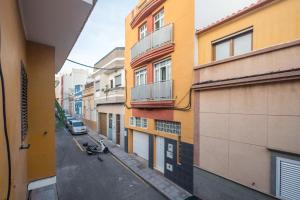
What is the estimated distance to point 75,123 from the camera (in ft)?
74.7

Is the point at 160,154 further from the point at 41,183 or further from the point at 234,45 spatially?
the point at 234,45

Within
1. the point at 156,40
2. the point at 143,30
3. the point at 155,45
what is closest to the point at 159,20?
the point at 156,40

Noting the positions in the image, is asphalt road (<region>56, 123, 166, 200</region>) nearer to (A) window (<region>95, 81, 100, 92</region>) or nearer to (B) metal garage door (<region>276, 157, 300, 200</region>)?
(B) metal garage door (<region>276, 157, 300, 200</region>)

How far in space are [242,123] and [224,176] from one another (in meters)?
2.11

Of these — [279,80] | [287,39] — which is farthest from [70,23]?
[287,39]

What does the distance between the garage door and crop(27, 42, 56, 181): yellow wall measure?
7840 millimetres

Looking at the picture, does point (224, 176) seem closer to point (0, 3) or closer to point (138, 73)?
point (0, 3)

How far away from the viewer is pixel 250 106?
5.92m

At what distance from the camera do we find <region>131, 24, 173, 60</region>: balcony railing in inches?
372

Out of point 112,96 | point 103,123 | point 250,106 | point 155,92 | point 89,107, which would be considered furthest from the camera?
point 89,107

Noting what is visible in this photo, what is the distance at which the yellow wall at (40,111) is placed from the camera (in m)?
4.80

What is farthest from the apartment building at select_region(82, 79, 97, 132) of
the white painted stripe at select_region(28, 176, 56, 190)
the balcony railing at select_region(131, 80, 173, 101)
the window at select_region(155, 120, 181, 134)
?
the white painted stripe at select_region(28, 176, 56, 190)

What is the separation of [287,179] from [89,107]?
2594 cm

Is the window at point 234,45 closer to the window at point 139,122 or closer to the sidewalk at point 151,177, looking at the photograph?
the sidewalk at point 151,177
